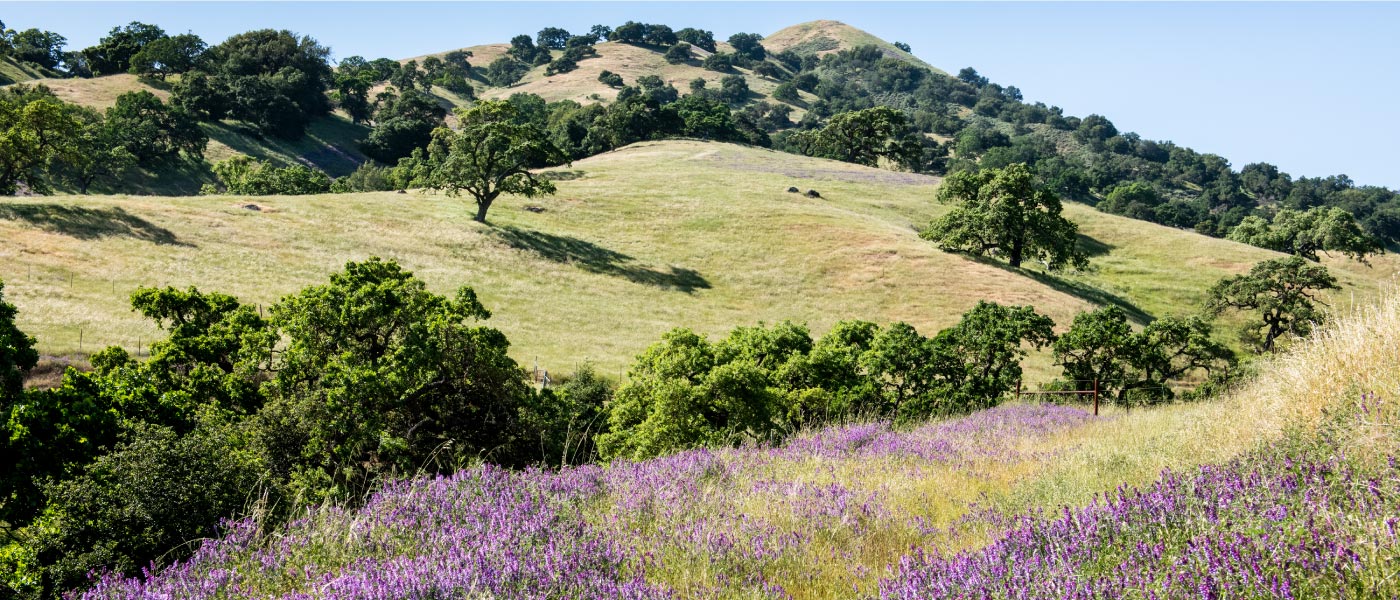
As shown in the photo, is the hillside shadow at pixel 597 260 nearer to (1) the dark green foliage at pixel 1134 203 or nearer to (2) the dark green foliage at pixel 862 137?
(2) the dark green foliage at pixel 862 137

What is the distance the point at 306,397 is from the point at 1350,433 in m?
13.8

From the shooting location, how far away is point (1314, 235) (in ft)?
269

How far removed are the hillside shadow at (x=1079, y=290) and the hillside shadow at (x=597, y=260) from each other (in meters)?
25.0

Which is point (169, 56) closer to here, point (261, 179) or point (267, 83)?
point (267, 83)

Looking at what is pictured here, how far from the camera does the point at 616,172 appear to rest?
88.2m

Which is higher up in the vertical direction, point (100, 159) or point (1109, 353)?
point (100, 159)

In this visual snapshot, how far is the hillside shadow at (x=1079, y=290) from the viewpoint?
56.9 m

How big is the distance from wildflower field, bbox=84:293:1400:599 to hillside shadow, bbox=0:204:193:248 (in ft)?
164

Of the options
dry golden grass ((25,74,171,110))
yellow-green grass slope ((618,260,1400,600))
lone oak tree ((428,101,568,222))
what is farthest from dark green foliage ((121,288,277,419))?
dry golden grass ((25,74,171,110))

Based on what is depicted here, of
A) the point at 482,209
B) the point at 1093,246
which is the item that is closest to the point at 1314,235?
the point at 1093,246

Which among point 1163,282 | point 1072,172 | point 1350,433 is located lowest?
point 1163,282

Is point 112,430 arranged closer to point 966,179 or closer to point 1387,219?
point 966,179

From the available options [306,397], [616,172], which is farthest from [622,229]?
[306,397]

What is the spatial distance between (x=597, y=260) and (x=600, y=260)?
0.26 meters
